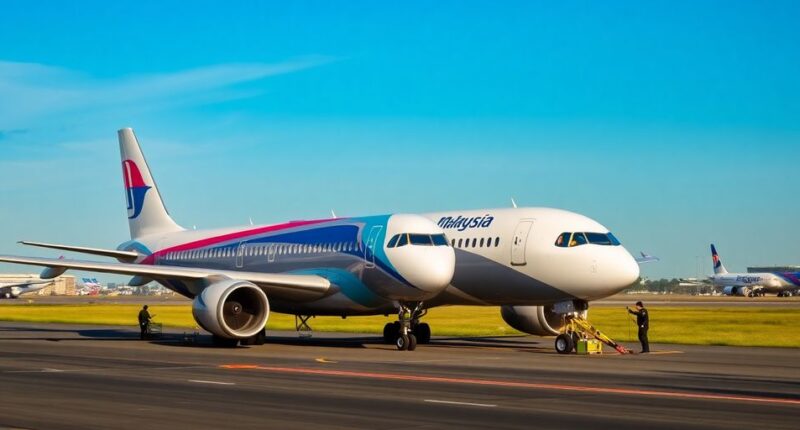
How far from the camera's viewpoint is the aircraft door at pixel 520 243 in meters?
31.0

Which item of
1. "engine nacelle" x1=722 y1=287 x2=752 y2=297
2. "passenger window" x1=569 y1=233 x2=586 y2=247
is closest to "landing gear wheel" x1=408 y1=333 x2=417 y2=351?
"passenger window" x1=569 y1=233 x2=586 y2=247

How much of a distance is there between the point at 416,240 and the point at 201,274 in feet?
22.7

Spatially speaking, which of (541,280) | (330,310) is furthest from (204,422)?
(330,310)

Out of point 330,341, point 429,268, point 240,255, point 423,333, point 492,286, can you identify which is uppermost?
point 240,255

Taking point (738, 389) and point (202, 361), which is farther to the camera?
point (202, 361)

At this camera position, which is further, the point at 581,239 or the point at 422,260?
the point at 422,260

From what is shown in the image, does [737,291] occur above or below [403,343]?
above

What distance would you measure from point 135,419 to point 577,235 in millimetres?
18590

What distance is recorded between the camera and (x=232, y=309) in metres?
33.0

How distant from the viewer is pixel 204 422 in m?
14.2

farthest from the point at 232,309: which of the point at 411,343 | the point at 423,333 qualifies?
the point at 423,333

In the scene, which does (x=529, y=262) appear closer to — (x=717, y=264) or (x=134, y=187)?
(x=134, y=187)

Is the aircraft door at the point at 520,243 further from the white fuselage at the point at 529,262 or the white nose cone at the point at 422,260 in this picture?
the white nose cone at the point at 422,260

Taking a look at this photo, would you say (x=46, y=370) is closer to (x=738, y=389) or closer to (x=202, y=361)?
(x=202, y=361)
